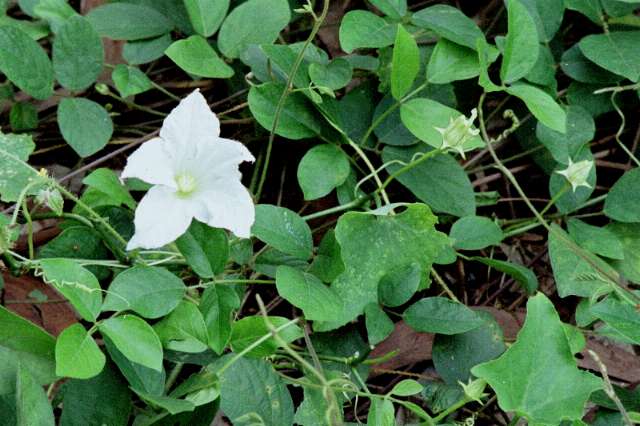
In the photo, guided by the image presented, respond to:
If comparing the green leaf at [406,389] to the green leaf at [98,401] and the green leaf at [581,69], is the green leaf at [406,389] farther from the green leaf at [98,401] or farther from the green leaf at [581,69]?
the green leaf at [581,69]

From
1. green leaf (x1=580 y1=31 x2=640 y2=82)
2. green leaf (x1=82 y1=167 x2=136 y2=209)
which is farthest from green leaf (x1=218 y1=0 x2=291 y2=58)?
green leaf (x1=580 y1=31 x2=640 y2=82)

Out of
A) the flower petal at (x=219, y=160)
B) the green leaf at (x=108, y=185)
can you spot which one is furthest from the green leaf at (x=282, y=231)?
the green leaf at (x=108, y=185)

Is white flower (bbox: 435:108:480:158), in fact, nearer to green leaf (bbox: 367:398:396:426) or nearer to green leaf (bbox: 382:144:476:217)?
green leaf (bbox: 382:144:476:217)

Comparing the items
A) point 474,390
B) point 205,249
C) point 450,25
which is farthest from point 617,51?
point 205,249

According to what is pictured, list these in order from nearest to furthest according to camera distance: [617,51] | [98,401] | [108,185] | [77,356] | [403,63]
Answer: [77,356], [98,401], [108,185], [403,63], [617,51]

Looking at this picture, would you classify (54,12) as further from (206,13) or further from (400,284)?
(400,284)

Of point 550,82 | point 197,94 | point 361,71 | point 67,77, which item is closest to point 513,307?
point 550,82

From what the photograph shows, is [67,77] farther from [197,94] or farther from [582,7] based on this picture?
[582,7]
